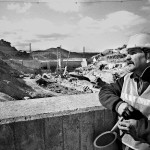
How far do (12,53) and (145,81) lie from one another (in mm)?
53728

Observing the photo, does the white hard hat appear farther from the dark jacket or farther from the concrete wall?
the concrete wall

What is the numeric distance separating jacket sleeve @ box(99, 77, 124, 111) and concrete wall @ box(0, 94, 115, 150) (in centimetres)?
16

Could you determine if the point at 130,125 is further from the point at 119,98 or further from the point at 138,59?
the point at 138,59

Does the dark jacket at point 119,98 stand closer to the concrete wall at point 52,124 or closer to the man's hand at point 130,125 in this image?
the man's hand at point 130,125

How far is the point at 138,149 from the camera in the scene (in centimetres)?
183

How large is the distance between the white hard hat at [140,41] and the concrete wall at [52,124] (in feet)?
2.46

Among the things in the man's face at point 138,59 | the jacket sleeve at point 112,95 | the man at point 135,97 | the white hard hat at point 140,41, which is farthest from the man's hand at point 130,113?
the white hard hat at point 140,41

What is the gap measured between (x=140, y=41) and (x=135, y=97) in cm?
55

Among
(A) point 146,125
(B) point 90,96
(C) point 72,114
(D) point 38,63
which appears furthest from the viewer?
(D) point 38,63

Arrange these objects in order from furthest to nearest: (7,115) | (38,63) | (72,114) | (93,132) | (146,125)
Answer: (38,63) < (93,132) < (72,114) < (7,115) < (146,125)

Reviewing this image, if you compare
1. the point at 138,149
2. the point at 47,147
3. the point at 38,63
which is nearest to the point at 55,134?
the point at 47,147

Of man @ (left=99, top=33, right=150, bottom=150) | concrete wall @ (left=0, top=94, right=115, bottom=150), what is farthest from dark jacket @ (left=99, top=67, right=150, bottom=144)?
concrete wall @ (left=0, top=94, right=115, bottom=150)

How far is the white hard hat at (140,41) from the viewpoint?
187cm

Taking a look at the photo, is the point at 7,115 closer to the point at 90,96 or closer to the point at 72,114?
the point at 72,114
